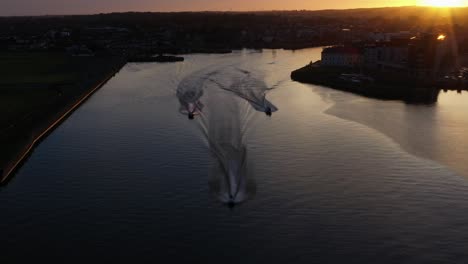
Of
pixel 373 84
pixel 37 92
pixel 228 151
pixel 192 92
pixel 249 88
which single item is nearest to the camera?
pixel 228 151

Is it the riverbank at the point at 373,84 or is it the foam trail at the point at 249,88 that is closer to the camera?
the foam trail at the point at 249,88

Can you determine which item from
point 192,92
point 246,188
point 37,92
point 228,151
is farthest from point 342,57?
point 246,188

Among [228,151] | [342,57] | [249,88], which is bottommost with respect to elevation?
[249,88]

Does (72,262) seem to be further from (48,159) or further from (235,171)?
(48,159)

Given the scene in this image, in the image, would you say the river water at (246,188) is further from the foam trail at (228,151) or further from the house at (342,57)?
the house at (342,57)

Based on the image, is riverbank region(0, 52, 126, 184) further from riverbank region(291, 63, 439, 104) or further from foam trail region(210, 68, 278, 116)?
riverbank region(291, 63, 439, 104)

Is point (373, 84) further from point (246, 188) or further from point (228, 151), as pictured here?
point (246, 188)

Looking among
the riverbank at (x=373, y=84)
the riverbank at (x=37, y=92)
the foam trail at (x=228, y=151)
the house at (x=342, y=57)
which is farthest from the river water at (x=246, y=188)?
the house at (x=342, y=57)
